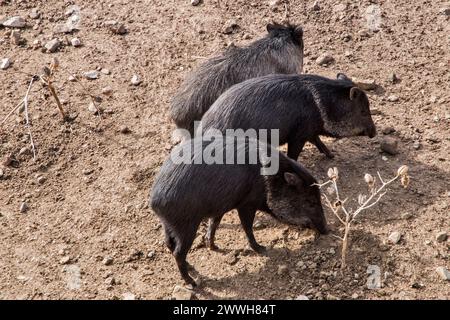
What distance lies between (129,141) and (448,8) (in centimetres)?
427

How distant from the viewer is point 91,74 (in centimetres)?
780

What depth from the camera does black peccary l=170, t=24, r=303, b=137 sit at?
6.41 meters

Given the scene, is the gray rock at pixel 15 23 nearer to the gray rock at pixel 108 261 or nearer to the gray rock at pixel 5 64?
the gray rock at pixel 5 64

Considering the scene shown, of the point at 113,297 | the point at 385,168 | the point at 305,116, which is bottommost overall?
the point at 113,297

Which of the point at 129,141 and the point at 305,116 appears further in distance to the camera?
the point at 129,141

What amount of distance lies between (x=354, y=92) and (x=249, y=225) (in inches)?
69.9

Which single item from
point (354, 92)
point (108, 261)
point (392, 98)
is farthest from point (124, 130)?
point (392, 98)

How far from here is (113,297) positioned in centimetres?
538

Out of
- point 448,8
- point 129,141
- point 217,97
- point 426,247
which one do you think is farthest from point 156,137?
point 448,8

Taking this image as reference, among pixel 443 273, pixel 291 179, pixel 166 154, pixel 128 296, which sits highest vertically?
pixel 291 179

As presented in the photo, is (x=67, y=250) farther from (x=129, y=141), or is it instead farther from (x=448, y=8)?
(x=448, y=8)

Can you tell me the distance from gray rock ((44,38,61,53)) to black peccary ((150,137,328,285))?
11.4 feet

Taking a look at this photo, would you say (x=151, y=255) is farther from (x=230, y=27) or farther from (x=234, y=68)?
(x=230, y=27)

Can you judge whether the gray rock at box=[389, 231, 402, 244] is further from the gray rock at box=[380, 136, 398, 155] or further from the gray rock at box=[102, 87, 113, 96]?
the gray rock at box=[102, 87, 113, 96]
